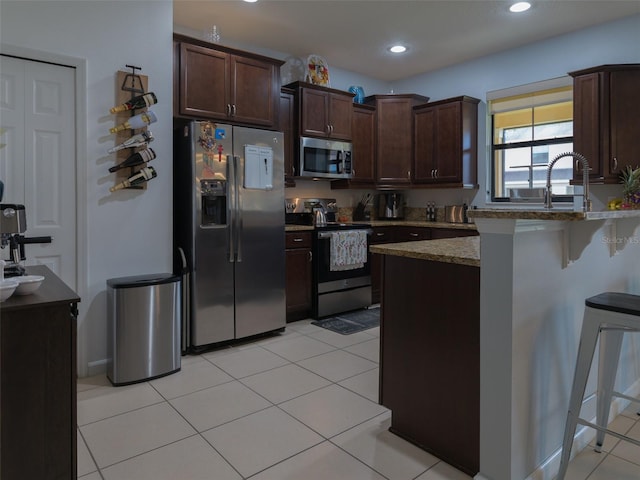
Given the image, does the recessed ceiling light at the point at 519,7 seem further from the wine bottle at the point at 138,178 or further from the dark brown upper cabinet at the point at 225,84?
the wine bottle at the point at 138,178

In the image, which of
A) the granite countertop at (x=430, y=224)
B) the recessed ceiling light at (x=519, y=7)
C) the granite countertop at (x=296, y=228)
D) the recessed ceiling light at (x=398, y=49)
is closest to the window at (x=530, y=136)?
the granite countertop at (x=430, y=224)

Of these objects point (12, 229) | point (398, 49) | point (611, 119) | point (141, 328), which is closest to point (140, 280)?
point (141, 328)

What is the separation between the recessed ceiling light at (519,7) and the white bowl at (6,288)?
3992mm

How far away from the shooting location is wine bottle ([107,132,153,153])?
2.89 m

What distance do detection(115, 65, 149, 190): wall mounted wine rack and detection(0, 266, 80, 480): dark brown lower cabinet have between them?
177 cm

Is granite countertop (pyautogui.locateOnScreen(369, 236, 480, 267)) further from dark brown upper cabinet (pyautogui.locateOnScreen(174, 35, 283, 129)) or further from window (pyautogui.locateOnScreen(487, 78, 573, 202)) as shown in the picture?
window (pyautogui.locateOnScreen(487, 78, 573, 202))

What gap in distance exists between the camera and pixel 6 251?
2580 mm

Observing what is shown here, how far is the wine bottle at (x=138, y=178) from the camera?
2.91 meters

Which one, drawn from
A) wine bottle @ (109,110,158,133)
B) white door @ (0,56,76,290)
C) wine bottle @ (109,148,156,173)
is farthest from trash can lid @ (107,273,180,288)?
wine bottle @ (109,110,158,133)

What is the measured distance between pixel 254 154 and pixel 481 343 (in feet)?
7.95

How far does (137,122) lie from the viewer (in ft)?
9.59

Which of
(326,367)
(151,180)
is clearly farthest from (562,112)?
(151,180)

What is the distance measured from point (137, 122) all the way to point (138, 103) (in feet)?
0.43

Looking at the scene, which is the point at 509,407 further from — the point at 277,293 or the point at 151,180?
the point at 151,180
